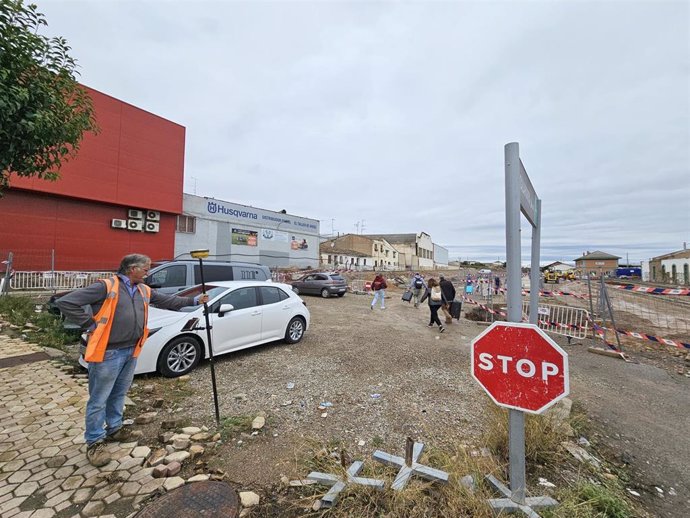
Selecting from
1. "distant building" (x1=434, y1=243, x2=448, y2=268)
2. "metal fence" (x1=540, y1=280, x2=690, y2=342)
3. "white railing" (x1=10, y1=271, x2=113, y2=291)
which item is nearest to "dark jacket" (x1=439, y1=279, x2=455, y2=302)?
"metal fence" (x1=540, y1=280, x2=690, y2=342)

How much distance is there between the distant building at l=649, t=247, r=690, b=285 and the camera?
41.8 m

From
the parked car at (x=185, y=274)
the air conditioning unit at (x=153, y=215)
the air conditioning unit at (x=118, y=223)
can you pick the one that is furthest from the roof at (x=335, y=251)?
the parked car at (x=185, y=274)

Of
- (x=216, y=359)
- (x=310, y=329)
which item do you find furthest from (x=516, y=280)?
(x=310, y=329)

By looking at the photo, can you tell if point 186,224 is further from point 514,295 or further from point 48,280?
point 514,295

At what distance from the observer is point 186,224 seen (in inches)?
894

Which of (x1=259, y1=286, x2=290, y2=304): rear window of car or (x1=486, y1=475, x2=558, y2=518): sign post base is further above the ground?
(x1=259, y1=286, x2=290, y2=304): rear window of car

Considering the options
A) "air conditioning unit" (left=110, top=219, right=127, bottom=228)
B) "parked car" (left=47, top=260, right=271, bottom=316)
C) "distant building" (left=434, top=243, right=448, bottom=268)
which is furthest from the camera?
"distant building" (left=434, top=243, right=448, bottom=268)

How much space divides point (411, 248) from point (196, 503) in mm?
71728

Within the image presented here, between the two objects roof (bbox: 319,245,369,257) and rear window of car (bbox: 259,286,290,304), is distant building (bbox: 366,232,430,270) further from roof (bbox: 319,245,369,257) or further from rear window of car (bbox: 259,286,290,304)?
rear window of car (bbox: 259,286,290,304)

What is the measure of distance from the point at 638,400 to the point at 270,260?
92.4ft

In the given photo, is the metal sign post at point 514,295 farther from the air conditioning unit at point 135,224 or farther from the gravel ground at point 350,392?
the air conditioning unit at point 135,224

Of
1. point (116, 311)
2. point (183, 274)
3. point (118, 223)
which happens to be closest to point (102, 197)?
point (118, 223)

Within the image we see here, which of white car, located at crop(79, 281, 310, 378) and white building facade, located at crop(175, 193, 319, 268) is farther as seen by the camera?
white building facade, located at crop(175, 193, 319, 268)

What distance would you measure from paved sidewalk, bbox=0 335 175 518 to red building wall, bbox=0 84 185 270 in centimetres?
1648
